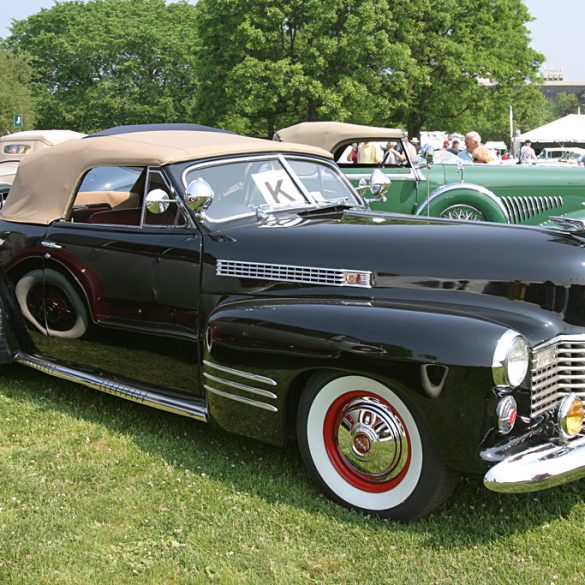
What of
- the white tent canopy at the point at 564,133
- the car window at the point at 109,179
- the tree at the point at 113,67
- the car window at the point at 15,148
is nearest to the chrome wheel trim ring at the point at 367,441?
the car window at the point at 109,179

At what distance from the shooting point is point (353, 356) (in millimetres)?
3127

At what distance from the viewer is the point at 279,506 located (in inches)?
134

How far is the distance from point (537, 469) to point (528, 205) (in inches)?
269

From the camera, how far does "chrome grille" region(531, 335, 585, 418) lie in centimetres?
301

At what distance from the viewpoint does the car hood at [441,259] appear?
132 inches

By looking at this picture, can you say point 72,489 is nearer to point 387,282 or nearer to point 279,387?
point 279,387

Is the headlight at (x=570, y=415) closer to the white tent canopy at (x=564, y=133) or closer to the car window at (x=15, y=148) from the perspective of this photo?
the car window at (x=15, y=148)

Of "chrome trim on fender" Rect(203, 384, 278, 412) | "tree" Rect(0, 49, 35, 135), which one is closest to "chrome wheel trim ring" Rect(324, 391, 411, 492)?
"chrome trim on fender" Rect(203, 384, 278, 412)

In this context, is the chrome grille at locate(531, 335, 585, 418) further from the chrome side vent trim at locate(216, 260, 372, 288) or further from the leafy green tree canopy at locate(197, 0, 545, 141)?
the leafy green tree canopy at locate(197, 0, 545, 141)

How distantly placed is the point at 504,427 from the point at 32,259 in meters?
3.23

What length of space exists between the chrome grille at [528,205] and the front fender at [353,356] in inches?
243

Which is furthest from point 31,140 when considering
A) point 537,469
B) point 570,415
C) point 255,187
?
point 537,469

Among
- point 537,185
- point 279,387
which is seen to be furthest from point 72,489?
point 537,185

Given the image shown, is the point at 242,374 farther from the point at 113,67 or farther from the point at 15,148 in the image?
the point at 113,67
